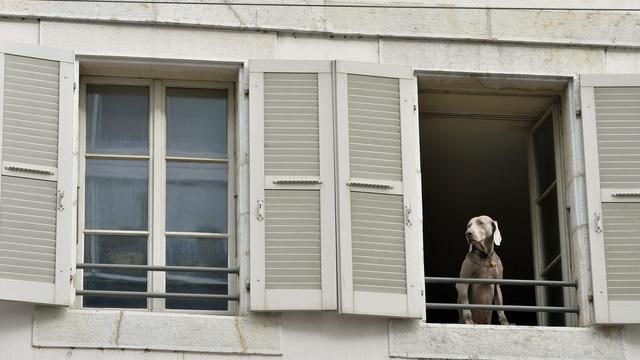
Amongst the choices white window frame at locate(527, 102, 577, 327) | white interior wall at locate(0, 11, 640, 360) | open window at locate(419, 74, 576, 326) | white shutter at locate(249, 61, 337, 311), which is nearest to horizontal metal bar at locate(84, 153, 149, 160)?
white interior wall at locate(0, 11, 640, 360)

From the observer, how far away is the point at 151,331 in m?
14.1

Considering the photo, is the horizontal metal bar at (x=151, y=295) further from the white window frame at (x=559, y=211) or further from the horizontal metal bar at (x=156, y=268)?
the white window frame at (x=559, y=211)

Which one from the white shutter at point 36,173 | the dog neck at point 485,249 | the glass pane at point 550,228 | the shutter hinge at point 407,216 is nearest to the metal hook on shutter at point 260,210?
the shutter hinge at point 407,216

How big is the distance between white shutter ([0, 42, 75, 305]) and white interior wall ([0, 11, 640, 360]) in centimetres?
21

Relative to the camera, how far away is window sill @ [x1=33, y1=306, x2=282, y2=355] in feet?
46.1

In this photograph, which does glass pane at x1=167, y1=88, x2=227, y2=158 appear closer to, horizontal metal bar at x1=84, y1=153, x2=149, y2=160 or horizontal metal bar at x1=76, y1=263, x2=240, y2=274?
horizontal metal bar at x1=84, y1=153, x2=149, y2=160

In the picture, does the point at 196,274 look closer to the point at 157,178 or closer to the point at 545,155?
the point at 157,178

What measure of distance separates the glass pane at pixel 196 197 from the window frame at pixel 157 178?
2.1 inches

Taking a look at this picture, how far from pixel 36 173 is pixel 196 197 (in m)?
1.34

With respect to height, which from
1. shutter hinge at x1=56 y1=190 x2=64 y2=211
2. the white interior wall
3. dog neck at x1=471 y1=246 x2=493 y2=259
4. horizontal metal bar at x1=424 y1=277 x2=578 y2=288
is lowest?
horizontal metal bar at x1=424 y1=277 x2=578 y2=288

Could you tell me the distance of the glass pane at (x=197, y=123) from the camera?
50.1 feet

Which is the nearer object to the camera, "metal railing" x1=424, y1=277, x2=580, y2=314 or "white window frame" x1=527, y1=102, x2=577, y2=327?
"metal railing" x1=424, y1=277, x2=580, y2=314

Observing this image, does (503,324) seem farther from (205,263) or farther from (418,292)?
(205,263)

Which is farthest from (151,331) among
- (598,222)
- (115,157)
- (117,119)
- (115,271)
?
(598,222)
